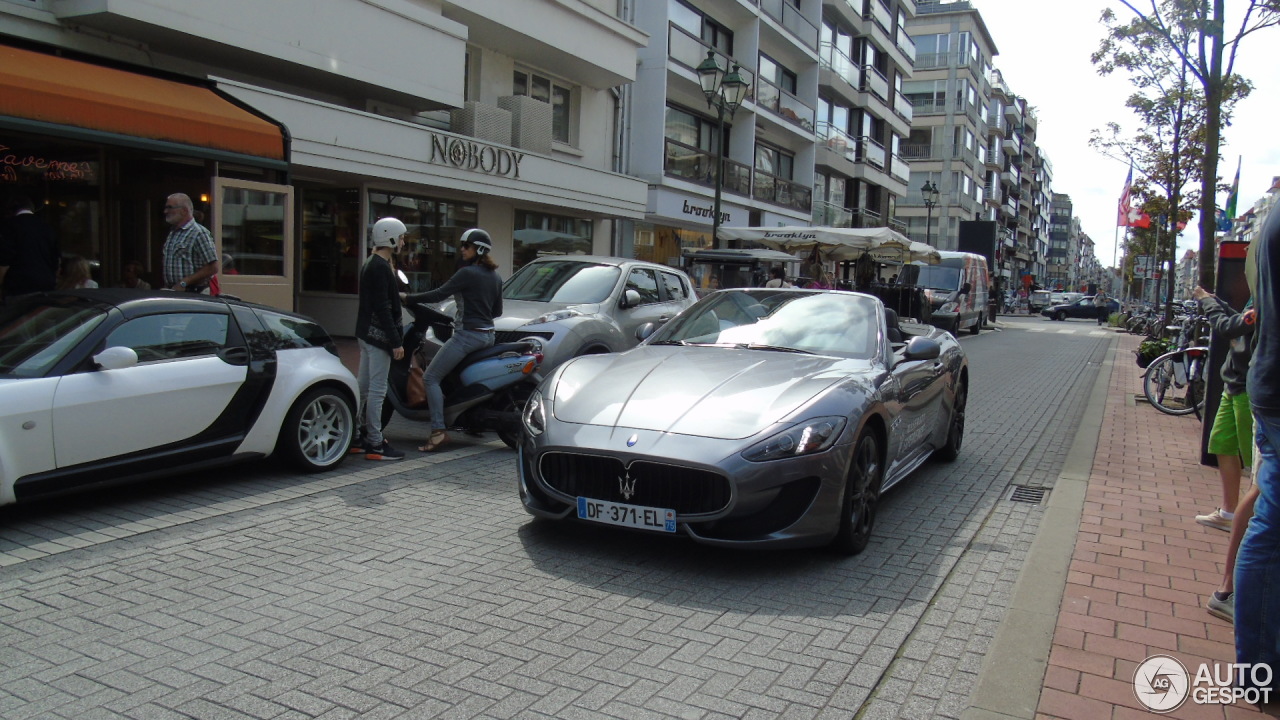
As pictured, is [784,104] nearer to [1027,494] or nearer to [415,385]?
[415,385]

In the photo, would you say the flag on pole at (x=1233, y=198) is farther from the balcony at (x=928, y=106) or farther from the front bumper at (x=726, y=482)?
the balcony at (x=928, y=106)

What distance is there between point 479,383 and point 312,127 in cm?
720

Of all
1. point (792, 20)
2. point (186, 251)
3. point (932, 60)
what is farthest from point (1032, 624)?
point (932, 60)

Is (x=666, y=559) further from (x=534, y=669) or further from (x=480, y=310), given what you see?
(x=480, y=310)

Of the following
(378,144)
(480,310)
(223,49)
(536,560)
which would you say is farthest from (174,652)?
(378,144)

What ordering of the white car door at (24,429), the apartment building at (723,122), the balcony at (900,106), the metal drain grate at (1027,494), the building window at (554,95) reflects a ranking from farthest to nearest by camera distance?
the balcony at (900,106)
the apartment building at (723,122)
the building window at (554,95)
the metal drain grate at (1027,494)
the white car door at (24,429)

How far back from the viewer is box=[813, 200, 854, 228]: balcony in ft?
123

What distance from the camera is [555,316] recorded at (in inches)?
353

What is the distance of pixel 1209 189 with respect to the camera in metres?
11.7

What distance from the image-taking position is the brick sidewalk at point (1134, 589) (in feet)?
11.2

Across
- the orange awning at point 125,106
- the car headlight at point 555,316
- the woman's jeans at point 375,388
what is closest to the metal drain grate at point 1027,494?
the car headlight at point 555,316

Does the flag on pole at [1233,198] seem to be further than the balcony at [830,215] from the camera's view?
No

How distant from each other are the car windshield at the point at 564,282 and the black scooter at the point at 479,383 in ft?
6.24

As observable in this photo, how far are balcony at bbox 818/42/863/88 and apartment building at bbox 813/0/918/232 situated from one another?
0.04 m
